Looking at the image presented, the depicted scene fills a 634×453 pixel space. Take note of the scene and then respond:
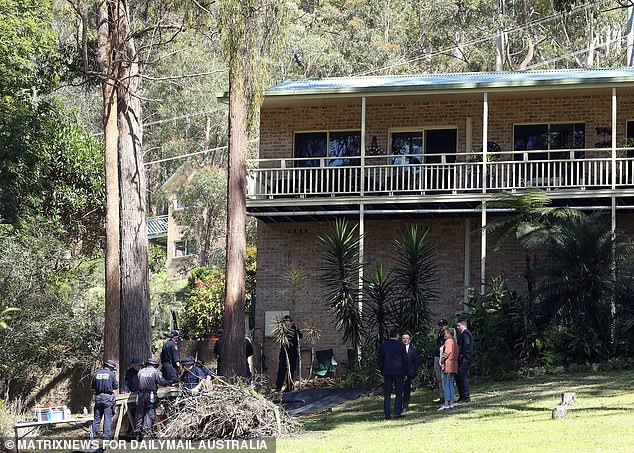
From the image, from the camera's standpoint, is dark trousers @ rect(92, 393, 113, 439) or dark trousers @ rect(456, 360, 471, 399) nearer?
dark trousers @ rect(92, 393, 113, 439)

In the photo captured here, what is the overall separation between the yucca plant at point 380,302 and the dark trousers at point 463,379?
4.89 m

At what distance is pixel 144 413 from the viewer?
16234 mm

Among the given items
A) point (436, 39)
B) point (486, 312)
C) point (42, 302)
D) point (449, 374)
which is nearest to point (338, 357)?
point (486, 312)

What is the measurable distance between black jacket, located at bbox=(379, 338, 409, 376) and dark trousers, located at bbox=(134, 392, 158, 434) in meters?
3.57

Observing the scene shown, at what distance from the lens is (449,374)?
55.9 ft

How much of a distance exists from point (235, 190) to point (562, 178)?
9.65m

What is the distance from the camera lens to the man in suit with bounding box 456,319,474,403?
17219 millimetres

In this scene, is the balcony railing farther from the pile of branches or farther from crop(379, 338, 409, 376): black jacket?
the pile of branches

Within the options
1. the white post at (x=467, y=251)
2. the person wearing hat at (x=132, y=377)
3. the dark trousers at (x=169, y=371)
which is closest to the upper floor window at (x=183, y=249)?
the white post at (x=467, y=251)

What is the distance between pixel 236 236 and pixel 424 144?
9009mm

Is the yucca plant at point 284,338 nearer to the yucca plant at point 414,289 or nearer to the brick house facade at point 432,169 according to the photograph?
the yucca plant at point 414,289

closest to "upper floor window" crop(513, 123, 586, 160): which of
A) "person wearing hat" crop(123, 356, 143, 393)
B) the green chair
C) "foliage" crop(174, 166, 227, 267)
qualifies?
the green chair

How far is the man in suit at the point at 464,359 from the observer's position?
678 inches

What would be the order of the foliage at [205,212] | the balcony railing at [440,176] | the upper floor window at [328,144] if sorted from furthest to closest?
the foliage at [205,212] → the upper floor window at [328,144] → the balcony railing at [440,176]
